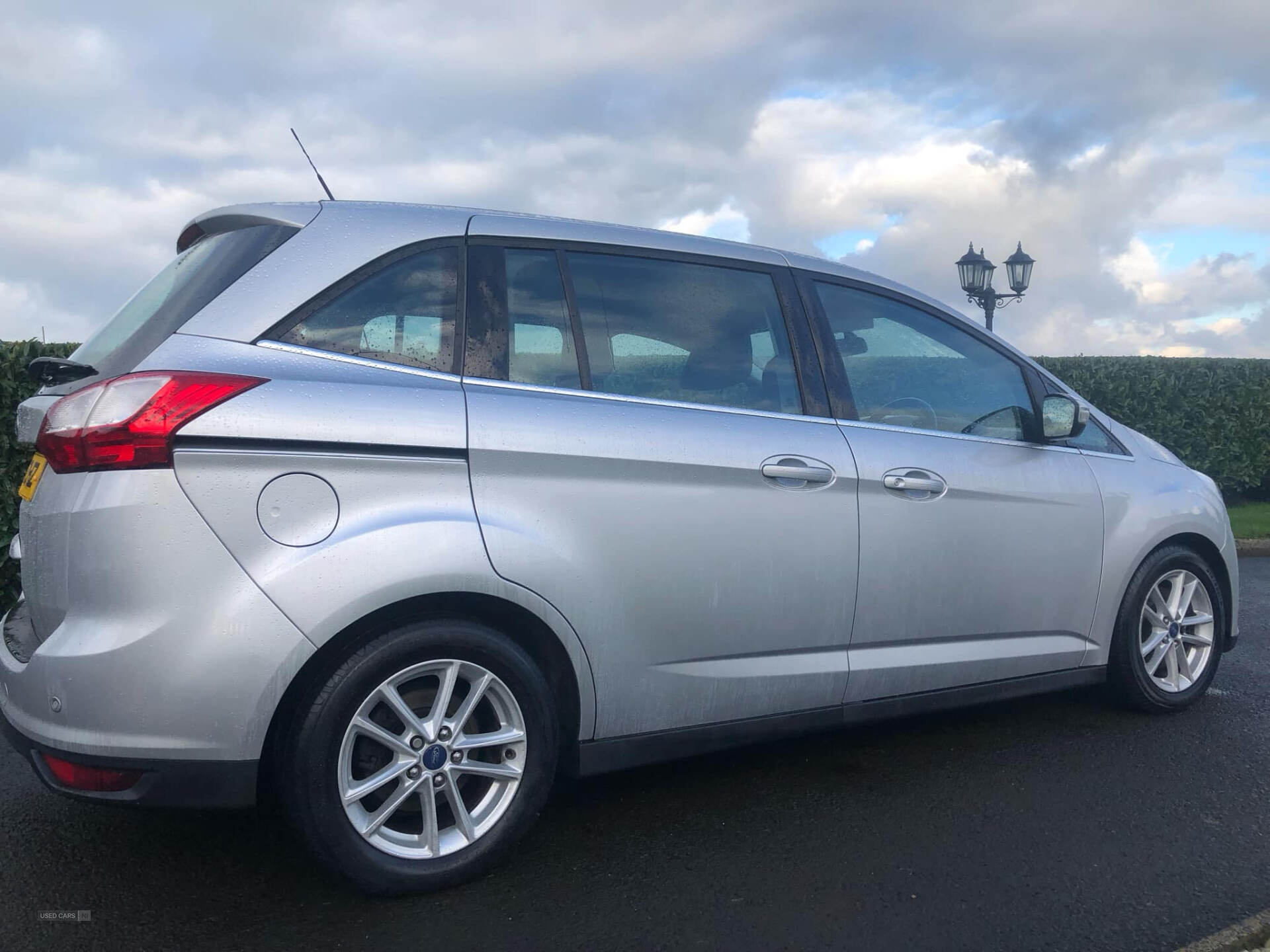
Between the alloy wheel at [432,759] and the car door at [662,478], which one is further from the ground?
the car door at [662,478]

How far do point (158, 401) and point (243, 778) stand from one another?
91 cm

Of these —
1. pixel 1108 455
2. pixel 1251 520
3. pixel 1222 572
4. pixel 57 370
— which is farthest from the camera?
pixel 1251 520

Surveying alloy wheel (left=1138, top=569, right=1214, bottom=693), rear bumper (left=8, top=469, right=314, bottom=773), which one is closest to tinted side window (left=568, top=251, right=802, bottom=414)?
rear bumper (left=8, top=469, right=314, bottom=773)

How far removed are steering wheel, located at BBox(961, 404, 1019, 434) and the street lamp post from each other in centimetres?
1153

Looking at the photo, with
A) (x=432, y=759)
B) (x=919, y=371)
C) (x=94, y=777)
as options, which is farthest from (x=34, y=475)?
(x=919, y=371)

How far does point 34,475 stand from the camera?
288 cm

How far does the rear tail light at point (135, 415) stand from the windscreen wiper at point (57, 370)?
0.80ft

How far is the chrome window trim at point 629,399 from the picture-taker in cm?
302

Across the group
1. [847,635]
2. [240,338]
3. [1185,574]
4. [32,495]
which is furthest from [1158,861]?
[32,495]

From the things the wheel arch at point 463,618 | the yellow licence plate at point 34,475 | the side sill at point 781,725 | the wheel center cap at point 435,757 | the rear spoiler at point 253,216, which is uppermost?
the rear spoiler at point 253,216

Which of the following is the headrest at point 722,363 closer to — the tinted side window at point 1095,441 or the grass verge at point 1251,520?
the tinted side window at point 1095,441

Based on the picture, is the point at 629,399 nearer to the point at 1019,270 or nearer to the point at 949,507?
the point at 949,507

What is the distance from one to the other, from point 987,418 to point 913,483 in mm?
648

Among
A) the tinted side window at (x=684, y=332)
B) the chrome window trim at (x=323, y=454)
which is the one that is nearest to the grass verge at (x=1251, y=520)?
the tinted side window at (x=684, y=332)
